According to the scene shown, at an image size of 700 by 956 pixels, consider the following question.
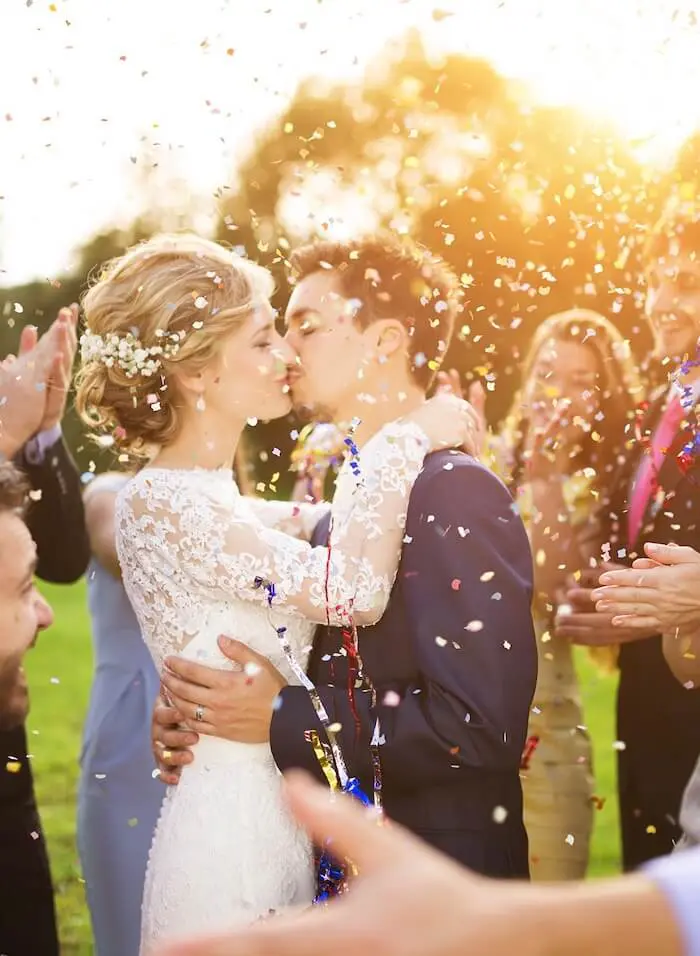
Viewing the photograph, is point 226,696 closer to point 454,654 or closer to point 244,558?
point 244,558

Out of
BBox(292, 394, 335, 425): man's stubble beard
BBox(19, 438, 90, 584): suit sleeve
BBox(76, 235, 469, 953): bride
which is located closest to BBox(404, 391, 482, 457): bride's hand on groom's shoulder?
BBox(76, 235, 469, 953): bride

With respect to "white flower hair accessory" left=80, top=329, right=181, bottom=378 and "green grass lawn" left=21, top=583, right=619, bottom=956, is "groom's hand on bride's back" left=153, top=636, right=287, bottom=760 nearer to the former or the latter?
"green grass lawn" left=21, top=583, right=619, bottom=956

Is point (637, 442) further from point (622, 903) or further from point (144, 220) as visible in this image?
point (622, 903)

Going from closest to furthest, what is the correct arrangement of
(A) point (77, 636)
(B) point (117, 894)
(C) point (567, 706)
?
1. (B) point (117, 894)
2. (C) point (567, 706)
3. (A) point (77, 636)

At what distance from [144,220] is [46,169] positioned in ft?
3.34

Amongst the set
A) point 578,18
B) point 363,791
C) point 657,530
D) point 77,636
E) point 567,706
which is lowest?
point 77,636

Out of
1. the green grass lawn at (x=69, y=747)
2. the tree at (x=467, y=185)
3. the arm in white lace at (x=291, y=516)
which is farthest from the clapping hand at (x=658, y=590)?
the green grass lawn at (x=69, y=747)

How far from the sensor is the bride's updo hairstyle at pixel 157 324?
10.6ft

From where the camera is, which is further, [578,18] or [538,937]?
[578,18]

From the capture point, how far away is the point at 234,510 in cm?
315

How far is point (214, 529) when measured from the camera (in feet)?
10.1

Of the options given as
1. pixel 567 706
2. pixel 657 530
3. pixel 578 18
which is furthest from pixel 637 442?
pixel 578 18

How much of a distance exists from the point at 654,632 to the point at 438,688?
1.34 metres

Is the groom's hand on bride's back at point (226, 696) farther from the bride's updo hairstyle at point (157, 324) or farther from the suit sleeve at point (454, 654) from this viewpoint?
the bride's updo hairstyle at point (157, 324)
